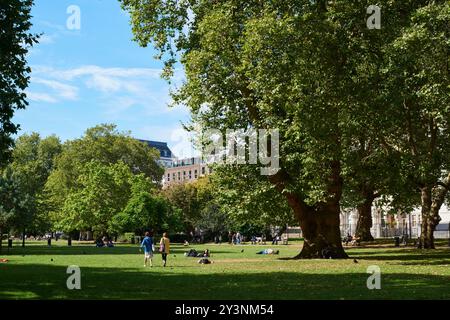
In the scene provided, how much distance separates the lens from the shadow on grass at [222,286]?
1558cm

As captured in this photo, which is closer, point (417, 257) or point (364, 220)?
point (417, 257)

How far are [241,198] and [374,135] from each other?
8326 millimetres

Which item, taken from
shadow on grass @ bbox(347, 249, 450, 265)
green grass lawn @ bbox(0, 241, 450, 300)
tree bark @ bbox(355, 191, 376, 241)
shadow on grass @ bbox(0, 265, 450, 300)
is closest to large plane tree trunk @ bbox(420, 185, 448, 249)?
shadow on grass @ bbox(347, 249, 450, 265)

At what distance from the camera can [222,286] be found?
60.3 ft

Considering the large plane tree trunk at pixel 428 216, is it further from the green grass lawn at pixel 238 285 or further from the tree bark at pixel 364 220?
the green grass lawn at pixel 238 285

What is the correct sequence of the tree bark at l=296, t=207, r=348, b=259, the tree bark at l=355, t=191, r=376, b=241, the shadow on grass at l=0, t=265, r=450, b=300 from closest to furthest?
the shadow on grass at l=0, t=265, r=450, b=300 → the tree bark at l=296, t=207, r=348, b=259 → the tree bark at l=355, t=191, r=376, b=241

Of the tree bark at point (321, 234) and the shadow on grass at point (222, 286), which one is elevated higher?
the tree bark at point (321, 234)

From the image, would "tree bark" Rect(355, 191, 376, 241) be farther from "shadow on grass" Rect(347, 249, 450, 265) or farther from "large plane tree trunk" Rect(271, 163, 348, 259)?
"large plane tree trunk" Rect(271, 163, 348, 259)

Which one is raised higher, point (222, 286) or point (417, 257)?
point (222, 286)

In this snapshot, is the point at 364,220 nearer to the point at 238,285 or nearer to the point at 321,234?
the point at 321,234

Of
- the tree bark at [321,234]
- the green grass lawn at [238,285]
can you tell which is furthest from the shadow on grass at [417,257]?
the green grass lawn at [238,285]

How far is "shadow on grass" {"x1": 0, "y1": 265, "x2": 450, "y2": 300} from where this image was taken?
51.1ft

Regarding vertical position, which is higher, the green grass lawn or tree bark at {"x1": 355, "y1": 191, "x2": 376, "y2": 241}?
tree bark at {"x1": 355, "y1": 191, "x2": 376, "y2": 241}

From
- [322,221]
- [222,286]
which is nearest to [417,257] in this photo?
[322,221]
